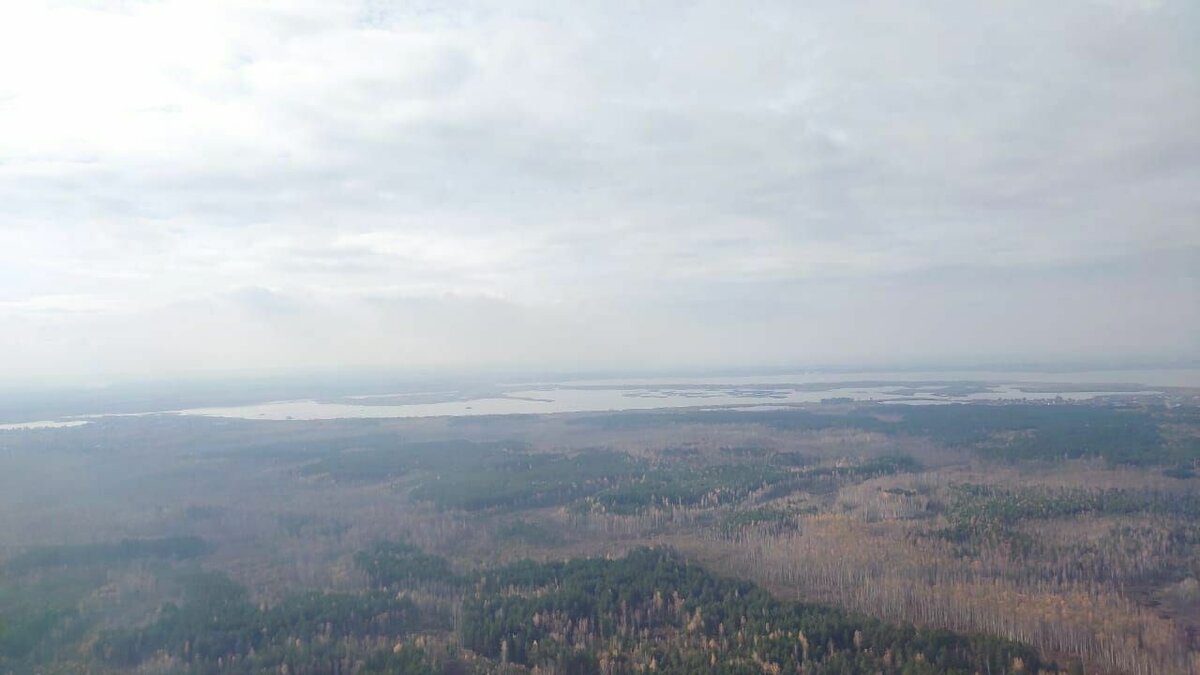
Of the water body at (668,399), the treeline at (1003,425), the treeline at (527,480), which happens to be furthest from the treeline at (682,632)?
the water body at (668,399)

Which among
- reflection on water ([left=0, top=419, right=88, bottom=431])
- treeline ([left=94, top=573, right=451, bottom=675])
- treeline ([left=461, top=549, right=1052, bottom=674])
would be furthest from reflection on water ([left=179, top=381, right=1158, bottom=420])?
treeline ([left=94, top=573, right=451, bottom=675])

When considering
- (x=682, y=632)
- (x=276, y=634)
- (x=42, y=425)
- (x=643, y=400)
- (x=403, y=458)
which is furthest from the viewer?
(x=643, y=400)

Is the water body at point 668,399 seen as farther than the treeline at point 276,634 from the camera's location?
Yes

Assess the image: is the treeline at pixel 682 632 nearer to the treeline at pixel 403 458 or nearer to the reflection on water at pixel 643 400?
the treeline at pixel 403 458

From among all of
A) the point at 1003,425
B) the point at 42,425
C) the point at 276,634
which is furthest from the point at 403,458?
the point at 42,425

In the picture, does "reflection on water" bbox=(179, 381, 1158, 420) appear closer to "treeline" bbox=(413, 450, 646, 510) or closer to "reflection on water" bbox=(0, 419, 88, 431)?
"reflection on water" bbox=(0, 419, 88, 431)

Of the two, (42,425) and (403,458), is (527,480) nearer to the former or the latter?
(403,458)

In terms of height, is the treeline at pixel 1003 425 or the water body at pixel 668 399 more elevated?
the water body at pixel 668 399

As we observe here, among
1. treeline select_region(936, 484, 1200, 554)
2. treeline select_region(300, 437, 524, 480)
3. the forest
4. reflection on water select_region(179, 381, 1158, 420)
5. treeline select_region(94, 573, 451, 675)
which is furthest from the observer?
reflection on water select_region(179, 381, 1158, 420)
